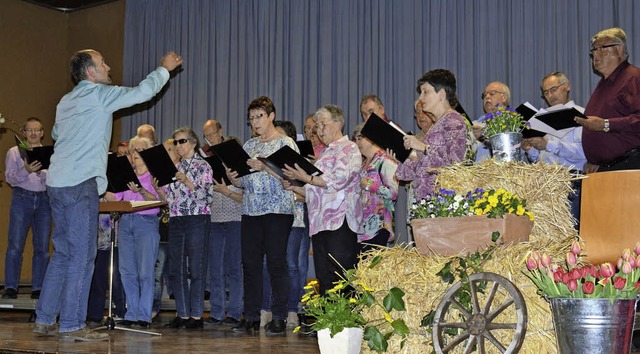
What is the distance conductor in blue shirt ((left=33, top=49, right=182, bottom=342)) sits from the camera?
4.52m

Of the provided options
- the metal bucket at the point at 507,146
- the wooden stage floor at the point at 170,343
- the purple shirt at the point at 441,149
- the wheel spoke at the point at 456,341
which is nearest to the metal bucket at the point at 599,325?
the wheel spoke at the point at 456,341

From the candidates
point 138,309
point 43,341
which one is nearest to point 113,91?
point 43,341

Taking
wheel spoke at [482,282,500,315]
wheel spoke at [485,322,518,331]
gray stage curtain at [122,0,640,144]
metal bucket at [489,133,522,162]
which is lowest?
wheel spoke at [485,322,518,331]

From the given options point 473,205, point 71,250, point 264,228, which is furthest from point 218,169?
point 473,205

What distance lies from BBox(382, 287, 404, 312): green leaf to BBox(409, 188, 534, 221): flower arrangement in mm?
347

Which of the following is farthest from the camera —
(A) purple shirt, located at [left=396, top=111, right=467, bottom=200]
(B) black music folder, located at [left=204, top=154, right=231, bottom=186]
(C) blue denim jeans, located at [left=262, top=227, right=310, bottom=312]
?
(C) blue denim jeans, located at [left=262, top=227, right=310, bottom=312]

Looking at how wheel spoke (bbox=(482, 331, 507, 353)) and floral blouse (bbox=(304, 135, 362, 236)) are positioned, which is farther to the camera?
floral blouse (bbox=(304, 135, 362, 236))

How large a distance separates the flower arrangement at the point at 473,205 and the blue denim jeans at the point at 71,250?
207cm

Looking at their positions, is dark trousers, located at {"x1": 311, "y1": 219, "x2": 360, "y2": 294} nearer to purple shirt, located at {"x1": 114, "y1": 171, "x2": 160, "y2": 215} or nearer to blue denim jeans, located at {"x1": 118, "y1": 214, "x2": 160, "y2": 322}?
blue denim jeans, located at {"x1": 118, "y1": 214, "x2": 160, "y2": 322}

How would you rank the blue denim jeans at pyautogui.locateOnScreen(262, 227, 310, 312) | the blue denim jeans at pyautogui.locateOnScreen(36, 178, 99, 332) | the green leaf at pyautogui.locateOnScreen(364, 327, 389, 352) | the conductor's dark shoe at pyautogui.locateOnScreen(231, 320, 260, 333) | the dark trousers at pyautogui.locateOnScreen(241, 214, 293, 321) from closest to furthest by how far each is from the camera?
the green leaf at pyautogui.locateOnScreen(364, 327, 389, 352) < the blue denim jeans at pyautogui.locateOnScreen(36, 178, 99, 332) < the dark trousers at pyautogui.locateOnScreen(241, 214, 293, 321) < the conductor's dark shoe at pyautogui.locateOnScreen(231, 320, 260, 333) < the blue denim jeans at pyautogui.locateOnScreen(262, 227, 310, 312)

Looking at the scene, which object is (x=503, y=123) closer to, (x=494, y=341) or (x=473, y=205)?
(x=473, y=205)

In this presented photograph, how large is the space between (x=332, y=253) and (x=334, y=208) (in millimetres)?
267

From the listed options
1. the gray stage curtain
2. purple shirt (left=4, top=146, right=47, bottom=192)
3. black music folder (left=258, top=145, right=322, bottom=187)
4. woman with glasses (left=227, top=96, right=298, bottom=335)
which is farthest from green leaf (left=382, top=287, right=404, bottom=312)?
purple shirt (left=4, top=146, right=47, bottom=192)

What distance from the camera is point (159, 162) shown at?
5418mm
